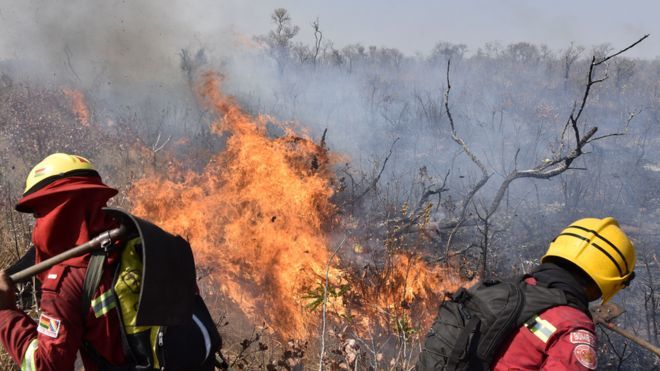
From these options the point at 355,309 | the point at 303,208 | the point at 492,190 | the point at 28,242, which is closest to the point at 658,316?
the point at 355,309

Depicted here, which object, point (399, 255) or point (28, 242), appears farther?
point (399, 255)

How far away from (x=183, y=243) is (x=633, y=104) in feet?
78.3

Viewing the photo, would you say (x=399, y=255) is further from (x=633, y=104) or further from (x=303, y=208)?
(x=633, y=104)

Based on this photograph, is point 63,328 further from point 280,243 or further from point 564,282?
point 280,243

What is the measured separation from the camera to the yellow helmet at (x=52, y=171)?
183 centimetres

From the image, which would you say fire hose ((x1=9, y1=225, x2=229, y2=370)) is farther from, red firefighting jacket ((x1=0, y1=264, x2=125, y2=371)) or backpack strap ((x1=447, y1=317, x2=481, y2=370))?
backpack strap ((x1=447, y1=317, x2=481, y2=370))

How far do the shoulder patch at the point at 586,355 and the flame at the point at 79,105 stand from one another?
1483 centimetres

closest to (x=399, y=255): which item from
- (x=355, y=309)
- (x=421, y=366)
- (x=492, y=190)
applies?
(x=355, y=309)

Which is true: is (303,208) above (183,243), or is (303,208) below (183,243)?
below

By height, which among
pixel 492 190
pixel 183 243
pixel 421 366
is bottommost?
pixel 492 190

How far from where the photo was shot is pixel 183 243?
1775mm

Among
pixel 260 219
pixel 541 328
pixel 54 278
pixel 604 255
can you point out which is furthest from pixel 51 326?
pixel 260 219

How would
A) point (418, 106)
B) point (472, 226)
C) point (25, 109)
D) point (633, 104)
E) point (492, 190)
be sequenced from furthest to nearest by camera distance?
point (633, 104)
point (418, 106)
point (25, 109)
point (492, 190)
point (472, 226)

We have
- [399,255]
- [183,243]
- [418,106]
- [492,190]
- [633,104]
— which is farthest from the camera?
[633,104]
